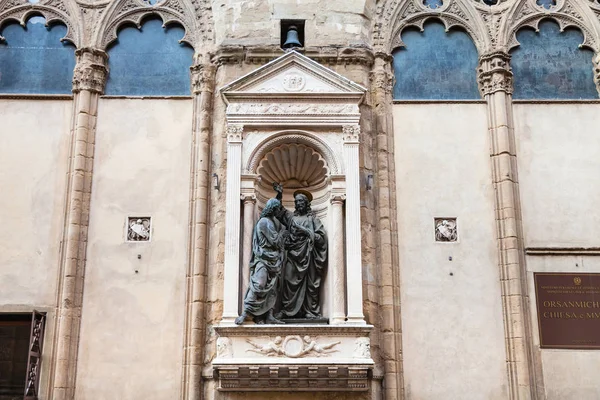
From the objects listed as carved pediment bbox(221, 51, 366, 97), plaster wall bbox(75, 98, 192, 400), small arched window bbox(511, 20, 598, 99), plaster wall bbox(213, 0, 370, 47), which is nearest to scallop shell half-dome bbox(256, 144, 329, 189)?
carved pediment bbox(221, 51, 366, 97)

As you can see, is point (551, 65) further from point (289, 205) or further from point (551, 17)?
point (289, 205)

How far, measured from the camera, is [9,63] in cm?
1217

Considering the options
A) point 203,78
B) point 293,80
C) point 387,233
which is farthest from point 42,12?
point 387,233

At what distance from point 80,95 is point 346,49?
408 centimetres

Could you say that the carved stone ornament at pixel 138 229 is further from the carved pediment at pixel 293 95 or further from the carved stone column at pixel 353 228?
the carved stone column at pixel 353 228

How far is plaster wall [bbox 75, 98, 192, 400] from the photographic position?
Result: 34.8ft

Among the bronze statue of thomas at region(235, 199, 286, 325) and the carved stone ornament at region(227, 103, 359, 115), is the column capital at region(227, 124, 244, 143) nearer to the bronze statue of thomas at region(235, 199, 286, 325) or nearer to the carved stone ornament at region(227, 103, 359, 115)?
the carved stone ornament at region(227, 103, 359, 115)

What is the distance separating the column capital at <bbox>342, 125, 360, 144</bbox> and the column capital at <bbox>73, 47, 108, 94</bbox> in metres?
3.85

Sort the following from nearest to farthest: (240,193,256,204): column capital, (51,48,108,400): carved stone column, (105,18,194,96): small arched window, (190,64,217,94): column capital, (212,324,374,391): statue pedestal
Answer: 1. (212,324,374,391): statue pedestal
2. (51,48,108,400): carved stone column
3. (240,193,256,204): column capital
4. (190,64,217,94): column capital
5. (105,18,194,96): small arched window

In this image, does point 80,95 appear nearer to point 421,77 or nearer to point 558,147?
point 421,77

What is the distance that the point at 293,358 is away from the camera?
9.87m

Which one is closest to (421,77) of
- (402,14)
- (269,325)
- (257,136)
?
(402,14)

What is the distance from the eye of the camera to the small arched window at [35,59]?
39.4ft

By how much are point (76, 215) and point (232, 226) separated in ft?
7.82
